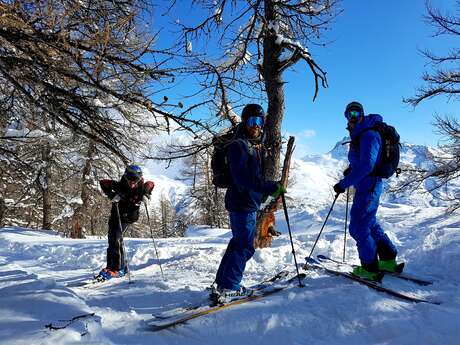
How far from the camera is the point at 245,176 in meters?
4.02

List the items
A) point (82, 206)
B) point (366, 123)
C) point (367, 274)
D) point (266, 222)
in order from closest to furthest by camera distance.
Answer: point (367, 274) → point (366, 123) → point (266, 222) → point (82, 206)

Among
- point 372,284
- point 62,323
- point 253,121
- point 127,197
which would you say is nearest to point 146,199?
point 127,197

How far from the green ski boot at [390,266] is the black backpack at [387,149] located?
4.22 ft

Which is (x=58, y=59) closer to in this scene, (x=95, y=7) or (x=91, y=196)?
(x=95, y=7)

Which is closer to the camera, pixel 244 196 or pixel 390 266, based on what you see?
pixel 244 196

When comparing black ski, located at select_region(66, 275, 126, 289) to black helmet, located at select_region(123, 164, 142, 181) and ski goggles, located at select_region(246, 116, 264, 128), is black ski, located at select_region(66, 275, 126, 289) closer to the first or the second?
black helmet, located at select_region(123, 164, 142, 181)

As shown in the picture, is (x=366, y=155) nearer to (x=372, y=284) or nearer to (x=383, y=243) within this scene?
(x=383, y=243)

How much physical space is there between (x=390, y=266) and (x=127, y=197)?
4667mm

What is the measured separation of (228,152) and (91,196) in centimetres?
2070

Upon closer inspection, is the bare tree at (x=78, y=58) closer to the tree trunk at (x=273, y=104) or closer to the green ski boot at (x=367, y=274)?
the green ski boot at (x=367, y=274)

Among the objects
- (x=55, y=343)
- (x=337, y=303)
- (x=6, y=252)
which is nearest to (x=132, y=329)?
(x=55, y=343)

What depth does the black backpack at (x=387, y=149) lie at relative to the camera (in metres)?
4.66

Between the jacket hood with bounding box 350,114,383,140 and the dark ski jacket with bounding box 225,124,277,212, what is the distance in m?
1.39

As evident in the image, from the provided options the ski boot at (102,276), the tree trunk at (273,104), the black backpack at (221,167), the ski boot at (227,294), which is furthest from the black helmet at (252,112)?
the ski boot at (102,276)
